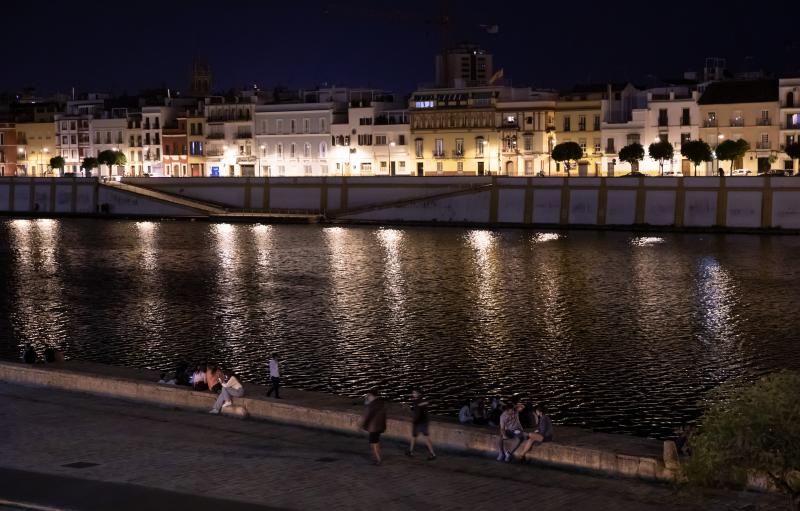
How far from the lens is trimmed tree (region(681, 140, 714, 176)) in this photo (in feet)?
242

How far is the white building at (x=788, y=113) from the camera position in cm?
7538

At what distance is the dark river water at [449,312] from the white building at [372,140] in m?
27.1

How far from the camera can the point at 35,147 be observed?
11519 cm

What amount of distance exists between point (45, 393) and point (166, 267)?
103 ft

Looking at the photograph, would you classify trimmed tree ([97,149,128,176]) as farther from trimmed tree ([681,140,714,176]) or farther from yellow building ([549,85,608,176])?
trimmed tree ([681,140,714,176])

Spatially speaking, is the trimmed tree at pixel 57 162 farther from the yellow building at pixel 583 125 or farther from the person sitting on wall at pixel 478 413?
the person sitting on wall at pixel 478 413

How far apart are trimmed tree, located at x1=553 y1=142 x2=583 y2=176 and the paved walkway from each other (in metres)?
64.5

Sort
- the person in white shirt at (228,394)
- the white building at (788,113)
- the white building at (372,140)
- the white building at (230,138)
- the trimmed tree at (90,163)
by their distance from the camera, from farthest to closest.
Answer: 1. the trimmed tree at (90,163)
2. the white building at (230,138)
3. the white building at (372,140)
4. the white building at (788,113)
5. the person in white shirt at (228,394)

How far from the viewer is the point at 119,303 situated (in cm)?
4038

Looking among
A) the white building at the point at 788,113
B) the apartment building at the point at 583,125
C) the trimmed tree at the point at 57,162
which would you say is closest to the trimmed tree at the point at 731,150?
the white building at the point at 788,113

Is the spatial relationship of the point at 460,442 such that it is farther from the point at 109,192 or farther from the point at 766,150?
the point at 109,192

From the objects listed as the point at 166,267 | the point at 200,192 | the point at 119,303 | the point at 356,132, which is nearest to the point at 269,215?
the point at 200,192

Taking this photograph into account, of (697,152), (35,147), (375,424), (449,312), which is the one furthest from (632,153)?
(375,424)

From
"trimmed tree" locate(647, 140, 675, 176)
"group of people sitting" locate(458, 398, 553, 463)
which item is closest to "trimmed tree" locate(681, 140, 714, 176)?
"trimmed tree" locate(647, 140, 675, 176)
